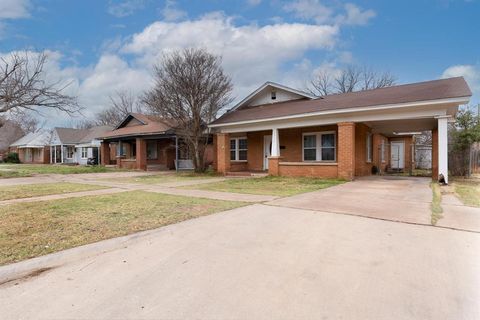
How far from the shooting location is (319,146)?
16.5 m

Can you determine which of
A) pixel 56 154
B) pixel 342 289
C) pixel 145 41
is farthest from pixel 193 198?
pixel 56 154

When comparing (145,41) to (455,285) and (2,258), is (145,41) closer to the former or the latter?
(2,258)

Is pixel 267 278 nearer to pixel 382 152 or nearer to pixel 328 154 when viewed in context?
pixel 328 154

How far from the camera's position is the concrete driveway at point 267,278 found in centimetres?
271

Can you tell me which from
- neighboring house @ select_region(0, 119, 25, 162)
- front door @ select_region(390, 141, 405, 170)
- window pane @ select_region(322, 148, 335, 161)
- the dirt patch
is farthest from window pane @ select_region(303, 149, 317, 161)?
neighboring house @ select_region(0, 119, 25, 162)

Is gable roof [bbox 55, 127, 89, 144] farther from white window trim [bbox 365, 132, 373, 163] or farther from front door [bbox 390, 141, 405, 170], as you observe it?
front door [bbox 390, 141, 405, 170]

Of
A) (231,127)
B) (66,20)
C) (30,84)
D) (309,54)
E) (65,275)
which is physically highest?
(309,54)

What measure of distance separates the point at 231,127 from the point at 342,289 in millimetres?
15737

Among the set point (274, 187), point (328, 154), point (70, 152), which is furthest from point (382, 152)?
point (70, 152)

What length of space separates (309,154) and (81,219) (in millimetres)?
13055

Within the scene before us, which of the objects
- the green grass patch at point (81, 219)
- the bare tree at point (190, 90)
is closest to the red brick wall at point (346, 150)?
the green grass patch at point (81, 219)

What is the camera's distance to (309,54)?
26.2 m

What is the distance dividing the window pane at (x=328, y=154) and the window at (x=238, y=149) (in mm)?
5612

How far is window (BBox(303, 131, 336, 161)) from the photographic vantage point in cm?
1609
